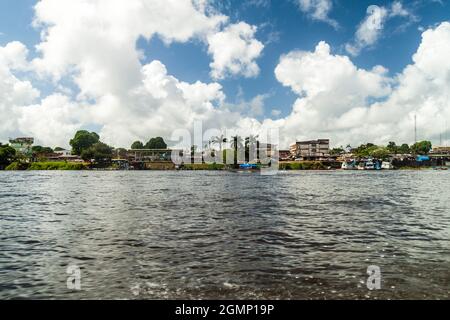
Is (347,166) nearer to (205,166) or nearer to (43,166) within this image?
(205,166)

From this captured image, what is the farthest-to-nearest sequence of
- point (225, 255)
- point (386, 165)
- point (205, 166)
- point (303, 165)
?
point (205, 166) → point (386, 165) → point (303, 165) → point (225, 255)

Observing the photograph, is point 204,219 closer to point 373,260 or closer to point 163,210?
point 163,210

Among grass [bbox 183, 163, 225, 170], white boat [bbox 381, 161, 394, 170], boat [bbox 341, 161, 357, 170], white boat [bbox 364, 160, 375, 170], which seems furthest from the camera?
grass [bbox 183, 163, 225, 170]

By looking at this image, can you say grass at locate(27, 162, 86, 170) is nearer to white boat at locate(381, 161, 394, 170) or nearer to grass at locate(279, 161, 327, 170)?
grass at locate(279, 161, 327, 170)

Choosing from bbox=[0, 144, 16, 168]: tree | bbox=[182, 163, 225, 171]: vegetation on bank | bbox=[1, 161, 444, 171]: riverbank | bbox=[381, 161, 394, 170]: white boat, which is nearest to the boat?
bbox=[1, 161, 444, 171]: riverbank

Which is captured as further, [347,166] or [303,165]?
[347,166]

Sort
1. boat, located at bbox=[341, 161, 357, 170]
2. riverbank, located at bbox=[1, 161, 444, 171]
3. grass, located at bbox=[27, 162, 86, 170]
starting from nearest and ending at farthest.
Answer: riverbank, located at bbox=[1, 161, 444, 171], boat, located at bbox=[341, 161, 357, 170], grass, located at bbox=[27, 162, 86, 170]

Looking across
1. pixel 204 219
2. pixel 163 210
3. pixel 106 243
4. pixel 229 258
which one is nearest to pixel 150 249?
A: pixel 106 243

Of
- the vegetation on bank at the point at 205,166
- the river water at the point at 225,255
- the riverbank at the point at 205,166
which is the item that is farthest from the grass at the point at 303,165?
the river water at the point at 225,255

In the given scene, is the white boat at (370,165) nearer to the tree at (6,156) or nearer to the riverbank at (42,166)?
the riverbank at (42,166)

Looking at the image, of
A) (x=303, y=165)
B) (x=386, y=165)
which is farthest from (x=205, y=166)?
(x=386, y=165)
